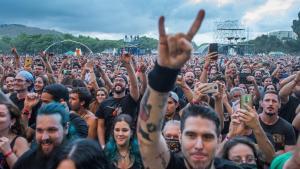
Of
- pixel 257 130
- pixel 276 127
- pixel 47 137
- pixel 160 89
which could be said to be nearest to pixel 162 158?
pixel 160 89

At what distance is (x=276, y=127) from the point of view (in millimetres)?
5480

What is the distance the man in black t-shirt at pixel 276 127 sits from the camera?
5.25 m

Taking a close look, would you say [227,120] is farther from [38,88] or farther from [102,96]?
[38,88]

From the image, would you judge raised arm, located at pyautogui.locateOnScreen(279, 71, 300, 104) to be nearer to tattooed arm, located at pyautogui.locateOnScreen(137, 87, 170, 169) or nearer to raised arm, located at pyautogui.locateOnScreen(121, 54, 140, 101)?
raised arm, located at pyautogui.locateOnScreen(121, 54, 140, 101)

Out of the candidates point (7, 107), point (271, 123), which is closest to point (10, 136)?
point (7, 107)

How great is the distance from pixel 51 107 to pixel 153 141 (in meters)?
1.48

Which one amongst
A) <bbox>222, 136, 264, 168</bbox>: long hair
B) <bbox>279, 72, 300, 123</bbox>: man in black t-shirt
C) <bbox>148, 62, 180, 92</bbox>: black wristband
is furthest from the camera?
<bbox>279, 72, 300, 123</bbox>: man in black t-shirt

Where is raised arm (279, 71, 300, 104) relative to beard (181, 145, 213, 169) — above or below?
above

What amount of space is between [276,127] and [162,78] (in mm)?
3433

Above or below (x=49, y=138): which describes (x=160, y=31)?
above

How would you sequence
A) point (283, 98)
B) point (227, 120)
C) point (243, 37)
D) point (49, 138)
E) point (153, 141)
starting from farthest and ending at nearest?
point (243, 37)
point (283, 98)
point (227, 120)
point (49, 138)
point (153, 141)

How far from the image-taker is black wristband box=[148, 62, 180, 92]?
7.81ft

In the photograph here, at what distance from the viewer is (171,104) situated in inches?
242

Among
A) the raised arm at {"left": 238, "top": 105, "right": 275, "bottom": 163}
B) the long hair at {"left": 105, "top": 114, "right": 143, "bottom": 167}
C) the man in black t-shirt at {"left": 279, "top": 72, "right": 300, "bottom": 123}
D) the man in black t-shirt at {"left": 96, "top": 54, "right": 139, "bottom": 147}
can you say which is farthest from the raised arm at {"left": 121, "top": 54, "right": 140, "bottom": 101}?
the man in black t-shirt at {"left": 279, "top": 72, "right": 300, "bottom": 123}
